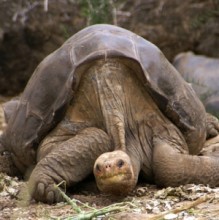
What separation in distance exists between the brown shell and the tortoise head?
658 millimetres

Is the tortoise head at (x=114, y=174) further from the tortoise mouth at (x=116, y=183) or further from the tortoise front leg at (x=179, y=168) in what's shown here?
the tortoise front leg at (x=179, y=168)

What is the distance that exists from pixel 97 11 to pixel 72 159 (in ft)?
14.4

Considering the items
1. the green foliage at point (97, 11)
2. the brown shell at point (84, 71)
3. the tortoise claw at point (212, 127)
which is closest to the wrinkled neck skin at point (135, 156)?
the brown shell at point (84, 71)

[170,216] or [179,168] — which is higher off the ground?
[170,216]

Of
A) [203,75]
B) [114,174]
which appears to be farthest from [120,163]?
[203,75]

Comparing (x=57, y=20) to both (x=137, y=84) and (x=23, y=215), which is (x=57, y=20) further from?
(x=23, y=215)

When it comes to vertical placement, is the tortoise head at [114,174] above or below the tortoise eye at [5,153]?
above

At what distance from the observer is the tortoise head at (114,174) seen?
4789mm

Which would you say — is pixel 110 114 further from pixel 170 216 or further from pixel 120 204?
pixel 170 216

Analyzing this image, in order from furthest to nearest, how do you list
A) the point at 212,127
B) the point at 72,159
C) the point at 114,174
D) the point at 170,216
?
1. the point at 212,127
2. the point at 72,159
3. the point at 114,174
4. the point at 170,216

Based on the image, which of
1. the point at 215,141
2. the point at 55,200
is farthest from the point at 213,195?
the point at 215,141

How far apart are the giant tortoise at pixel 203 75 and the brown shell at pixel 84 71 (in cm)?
248

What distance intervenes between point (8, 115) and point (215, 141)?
1418 mm

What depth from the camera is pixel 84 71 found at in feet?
17.8
